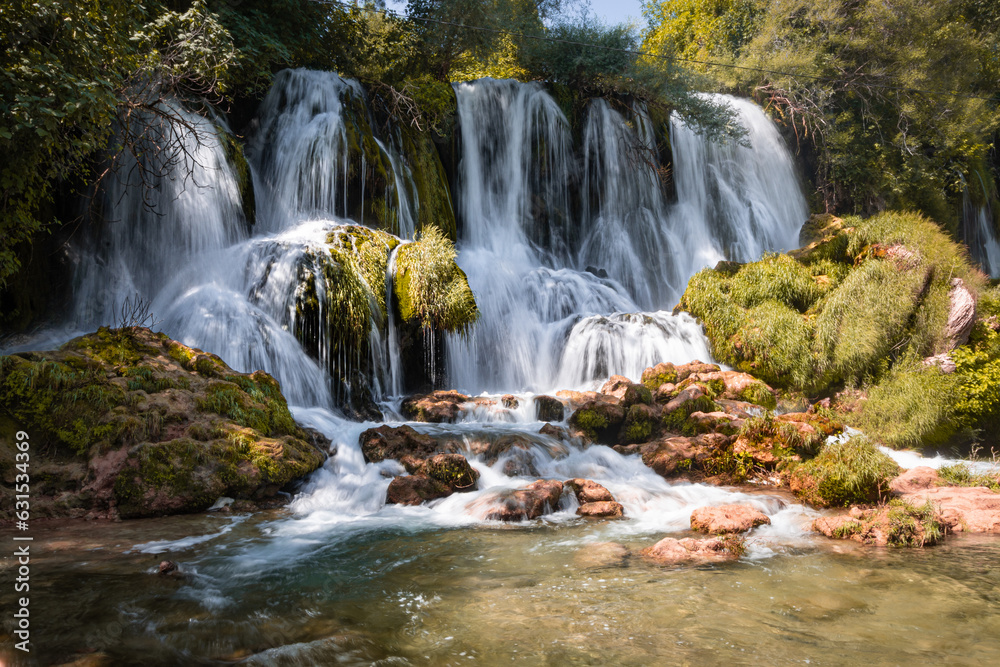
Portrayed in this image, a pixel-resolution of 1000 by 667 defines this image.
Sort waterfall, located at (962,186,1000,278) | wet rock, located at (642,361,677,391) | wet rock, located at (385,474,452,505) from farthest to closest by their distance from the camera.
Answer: waterfall, located at (962,186,1000,278), wet rock, located at (642,361,677,391), wet rock, located at (385,474,452,505)

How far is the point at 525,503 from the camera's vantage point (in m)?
6.39

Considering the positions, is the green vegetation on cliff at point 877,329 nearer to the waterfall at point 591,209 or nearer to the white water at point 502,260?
the white water at point 502,260

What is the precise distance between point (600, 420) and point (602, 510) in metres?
2.81

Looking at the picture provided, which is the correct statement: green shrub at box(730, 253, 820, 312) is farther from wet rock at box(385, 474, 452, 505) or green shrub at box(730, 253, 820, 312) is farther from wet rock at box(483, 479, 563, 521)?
wet rock at box(385, 474, 452, 505)

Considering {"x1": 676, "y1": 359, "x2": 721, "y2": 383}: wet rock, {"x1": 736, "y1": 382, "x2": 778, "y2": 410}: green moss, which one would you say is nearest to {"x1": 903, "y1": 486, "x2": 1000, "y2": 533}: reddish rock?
{"x1": 736, "y1": 382, "x2": 778, "y2": 410}: green moss

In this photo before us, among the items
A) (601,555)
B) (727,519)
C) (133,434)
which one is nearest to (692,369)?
(727,519)

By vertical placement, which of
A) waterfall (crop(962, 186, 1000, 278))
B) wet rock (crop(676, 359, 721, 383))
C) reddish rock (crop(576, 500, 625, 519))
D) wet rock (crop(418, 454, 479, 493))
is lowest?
reddish rock (crop(576, 500, 625, 519))

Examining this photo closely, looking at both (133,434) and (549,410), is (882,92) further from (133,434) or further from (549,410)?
(133,434)

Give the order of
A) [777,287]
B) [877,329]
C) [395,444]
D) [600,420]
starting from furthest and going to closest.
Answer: [777,287] < [877,329] < [600,420] < [395,444]

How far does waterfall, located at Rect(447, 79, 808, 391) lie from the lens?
14.8 m

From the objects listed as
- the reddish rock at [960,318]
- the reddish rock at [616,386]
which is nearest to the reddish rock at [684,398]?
the reddish rock at [616,386]

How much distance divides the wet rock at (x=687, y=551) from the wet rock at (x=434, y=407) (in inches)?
200

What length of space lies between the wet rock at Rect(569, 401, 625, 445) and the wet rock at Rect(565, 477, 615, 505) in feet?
7.40

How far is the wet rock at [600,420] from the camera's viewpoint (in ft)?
30.2
